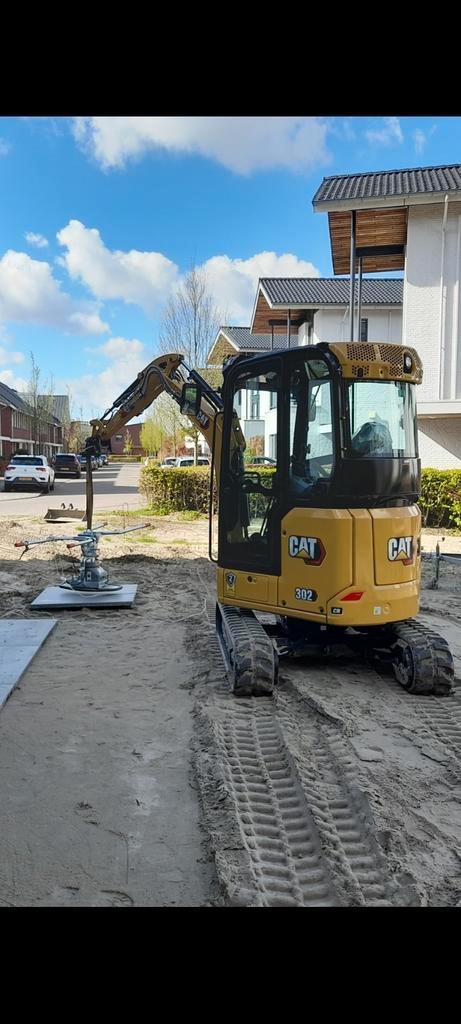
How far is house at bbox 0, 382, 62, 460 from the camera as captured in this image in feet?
152

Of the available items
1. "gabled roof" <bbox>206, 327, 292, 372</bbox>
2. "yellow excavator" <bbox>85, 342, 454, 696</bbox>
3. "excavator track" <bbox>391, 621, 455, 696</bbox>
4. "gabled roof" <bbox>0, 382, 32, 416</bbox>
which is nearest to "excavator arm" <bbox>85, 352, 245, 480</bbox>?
"yellow excavator" <bbox>85, 342, 454, 696</bbox>

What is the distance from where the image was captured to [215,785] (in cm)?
418

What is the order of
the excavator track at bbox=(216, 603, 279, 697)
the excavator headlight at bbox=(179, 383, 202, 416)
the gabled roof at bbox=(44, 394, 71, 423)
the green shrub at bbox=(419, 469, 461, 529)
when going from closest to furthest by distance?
1. the excavator track at bbox=(216, 603, 279, 697)
2. the excavator headlight at bbox=(179, 383, 202, 416)
3. the green shrub at bbox=(419, 469, 461, 529)
4. the gabled roof at bbox=(44, 394, 71, 423)

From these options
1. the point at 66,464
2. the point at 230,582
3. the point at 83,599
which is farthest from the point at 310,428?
the point at 66,464

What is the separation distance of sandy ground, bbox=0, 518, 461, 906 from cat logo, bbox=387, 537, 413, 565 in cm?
113

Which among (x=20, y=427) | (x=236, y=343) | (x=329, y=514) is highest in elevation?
(x=236, y=343)

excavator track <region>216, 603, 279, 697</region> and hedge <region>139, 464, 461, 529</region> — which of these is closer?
excavator track <region>216, 603, 279, 697</region>

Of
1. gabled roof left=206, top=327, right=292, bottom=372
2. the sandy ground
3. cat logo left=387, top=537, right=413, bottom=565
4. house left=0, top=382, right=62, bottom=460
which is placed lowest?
the sandy ground

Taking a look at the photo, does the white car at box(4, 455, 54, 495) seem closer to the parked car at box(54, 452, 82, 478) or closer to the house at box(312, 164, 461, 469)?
the parked car at box(54, 452, 82, 478)

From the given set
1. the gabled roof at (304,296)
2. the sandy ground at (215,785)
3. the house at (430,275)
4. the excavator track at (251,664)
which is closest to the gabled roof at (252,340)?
the gabled roof at (304,296)

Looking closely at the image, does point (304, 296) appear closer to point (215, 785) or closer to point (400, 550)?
point (400, 550)

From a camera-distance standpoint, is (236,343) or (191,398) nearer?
(191,398)

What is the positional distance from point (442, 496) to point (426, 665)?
11.1 metres
